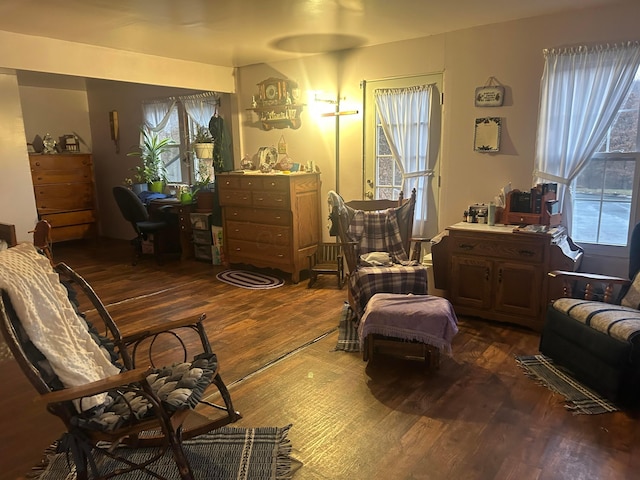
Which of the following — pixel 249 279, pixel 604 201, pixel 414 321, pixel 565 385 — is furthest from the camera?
pixel 249 279

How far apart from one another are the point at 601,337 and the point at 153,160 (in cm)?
600

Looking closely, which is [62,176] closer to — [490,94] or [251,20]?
[251,20]

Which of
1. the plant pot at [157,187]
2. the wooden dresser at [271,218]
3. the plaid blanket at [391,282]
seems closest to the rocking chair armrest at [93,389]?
the plaid blanket at [391,282]

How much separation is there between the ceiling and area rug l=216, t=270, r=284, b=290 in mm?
2370

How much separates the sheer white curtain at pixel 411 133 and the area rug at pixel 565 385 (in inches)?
73.4

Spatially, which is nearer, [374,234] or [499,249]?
[499,249]

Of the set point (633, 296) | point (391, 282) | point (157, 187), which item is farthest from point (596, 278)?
point (157, 187)

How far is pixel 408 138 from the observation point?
4.56 meters

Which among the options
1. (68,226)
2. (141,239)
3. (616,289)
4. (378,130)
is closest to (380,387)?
(616,289)

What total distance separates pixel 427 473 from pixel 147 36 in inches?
158

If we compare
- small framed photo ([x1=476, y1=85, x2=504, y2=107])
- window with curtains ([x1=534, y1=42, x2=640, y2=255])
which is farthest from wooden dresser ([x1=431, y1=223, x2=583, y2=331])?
small framed photo ([x1=476, y1=85, x2=504, y2=107])

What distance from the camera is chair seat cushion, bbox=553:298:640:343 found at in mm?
2471

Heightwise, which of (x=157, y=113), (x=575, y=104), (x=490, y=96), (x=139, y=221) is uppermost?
(x=157, y=113)

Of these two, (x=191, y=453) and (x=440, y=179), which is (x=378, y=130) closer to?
(x=440, y=179)
